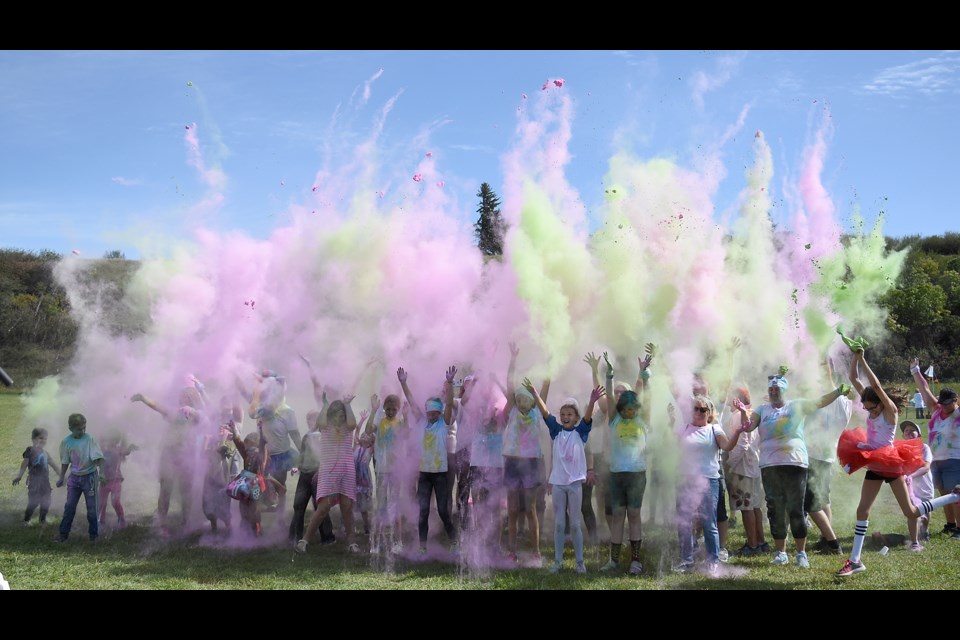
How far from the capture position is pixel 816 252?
964 centimetres

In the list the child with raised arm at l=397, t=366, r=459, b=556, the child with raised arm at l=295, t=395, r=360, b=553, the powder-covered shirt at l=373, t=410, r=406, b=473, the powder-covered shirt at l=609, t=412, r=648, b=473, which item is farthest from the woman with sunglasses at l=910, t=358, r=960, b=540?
the child with raised arm at l=295, t=395, r=360, b=553

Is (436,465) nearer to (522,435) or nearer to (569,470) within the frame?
(522,435)

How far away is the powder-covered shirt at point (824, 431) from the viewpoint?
8711mm

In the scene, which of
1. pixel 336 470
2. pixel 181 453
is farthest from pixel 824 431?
pixel 181 453

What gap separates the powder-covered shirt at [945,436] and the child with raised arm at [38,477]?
11.5m

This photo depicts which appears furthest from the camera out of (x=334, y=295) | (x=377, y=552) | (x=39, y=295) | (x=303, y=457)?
(x=39, y=295)

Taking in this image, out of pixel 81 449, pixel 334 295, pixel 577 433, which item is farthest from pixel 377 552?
pixel 81 449

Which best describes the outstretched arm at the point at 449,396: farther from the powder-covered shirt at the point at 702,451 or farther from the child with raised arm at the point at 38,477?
the child with raised arm at the point at 38,477

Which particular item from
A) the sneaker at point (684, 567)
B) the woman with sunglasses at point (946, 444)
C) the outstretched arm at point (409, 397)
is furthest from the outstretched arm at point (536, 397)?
the woman with sunglasses at point (946, 444)

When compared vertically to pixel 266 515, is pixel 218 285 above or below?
above

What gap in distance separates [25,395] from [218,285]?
150 inches

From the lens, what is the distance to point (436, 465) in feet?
28.4
